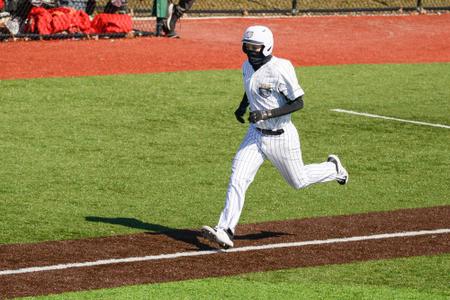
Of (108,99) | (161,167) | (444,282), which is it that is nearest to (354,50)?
(108,99)

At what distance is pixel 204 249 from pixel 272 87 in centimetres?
157

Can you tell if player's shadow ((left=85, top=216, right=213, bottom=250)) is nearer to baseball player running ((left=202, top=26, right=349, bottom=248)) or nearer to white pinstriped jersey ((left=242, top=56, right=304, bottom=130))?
baseball player running ((left=202, top=26, right=349, bottom=248))

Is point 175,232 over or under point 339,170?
under

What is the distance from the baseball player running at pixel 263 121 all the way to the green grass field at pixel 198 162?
1.01 meters

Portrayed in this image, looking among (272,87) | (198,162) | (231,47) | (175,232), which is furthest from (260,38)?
(231,47)

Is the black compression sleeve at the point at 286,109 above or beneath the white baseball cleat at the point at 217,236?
above

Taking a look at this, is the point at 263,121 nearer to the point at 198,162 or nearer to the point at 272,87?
the point at 272,87

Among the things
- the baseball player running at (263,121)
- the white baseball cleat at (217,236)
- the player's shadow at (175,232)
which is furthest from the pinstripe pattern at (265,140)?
the player's shadow at (175,232)

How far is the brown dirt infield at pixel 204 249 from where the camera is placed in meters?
8.96

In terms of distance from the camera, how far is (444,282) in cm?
901

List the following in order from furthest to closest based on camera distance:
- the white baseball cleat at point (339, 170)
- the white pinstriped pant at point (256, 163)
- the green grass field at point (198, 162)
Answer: the white baseball cleat at point (339, 170) < the white pinstriped pant at point (256, 163) < the green grass field at point (198, 162)

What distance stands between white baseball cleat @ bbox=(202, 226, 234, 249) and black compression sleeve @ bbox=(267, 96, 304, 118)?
1121 mm

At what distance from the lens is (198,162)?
14305 mm

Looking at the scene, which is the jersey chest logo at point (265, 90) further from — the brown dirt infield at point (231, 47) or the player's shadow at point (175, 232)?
the brown dirt infield at point (231, 47)
